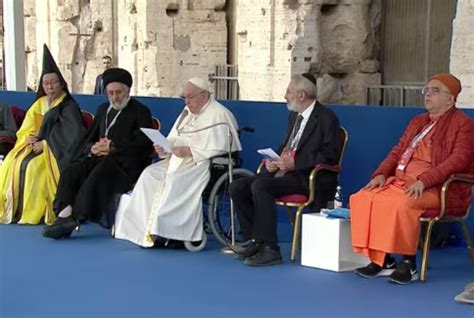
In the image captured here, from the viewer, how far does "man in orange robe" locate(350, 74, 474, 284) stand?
5.50m

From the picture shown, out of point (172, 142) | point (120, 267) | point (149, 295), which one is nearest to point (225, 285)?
point (149, 295)

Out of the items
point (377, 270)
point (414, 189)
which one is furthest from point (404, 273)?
point (414, 189)

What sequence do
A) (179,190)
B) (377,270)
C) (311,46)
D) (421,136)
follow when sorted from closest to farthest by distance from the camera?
1. (377,270)
2. (421,136)
3. (179,190)
4. (311,46)

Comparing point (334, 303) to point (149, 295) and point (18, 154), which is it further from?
point (18, 154)

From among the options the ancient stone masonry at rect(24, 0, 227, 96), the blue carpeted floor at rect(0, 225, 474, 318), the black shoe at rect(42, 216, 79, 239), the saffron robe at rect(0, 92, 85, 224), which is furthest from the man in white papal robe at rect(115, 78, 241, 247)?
the ancient stone masonry at rect(24, 0, 227, 96)

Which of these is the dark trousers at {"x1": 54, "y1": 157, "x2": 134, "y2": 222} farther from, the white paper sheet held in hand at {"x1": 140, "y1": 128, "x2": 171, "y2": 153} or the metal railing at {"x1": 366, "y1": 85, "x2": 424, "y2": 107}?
the metal railing at {"x1": 366, "y1": 85, "x2": 424, "y2": 107}

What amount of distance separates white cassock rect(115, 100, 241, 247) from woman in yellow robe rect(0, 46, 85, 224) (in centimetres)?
102

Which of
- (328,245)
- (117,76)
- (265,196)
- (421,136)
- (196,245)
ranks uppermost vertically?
(117,76)

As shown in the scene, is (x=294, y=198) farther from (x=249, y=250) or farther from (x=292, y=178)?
(x=249, y=250)

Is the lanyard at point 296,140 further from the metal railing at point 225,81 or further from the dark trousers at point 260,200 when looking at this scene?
the metal railing at point 225,81

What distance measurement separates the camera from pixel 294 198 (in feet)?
20.2

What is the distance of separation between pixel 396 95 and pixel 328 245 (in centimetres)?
489

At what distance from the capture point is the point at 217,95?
12586 mm

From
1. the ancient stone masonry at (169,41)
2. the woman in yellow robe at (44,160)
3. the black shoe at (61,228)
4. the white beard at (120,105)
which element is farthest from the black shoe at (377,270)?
the ancient stone masonry at (169,41)
